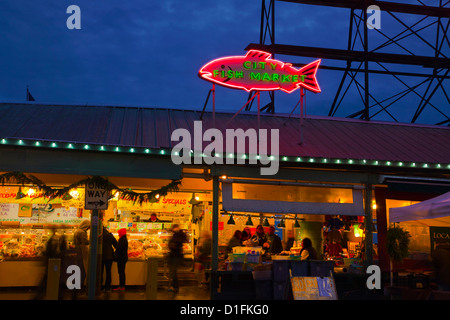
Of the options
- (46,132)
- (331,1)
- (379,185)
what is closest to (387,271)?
(379,185)

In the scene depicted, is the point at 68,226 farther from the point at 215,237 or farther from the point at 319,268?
the point at 319,268

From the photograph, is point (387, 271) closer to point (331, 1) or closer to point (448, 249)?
point (448, 249)

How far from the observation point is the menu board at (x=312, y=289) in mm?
9336

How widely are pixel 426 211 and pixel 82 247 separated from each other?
889 centimetres

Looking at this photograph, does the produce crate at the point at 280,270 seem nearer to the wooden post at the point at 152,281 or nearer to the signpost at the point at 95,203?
the wooden post at the point at 152,281

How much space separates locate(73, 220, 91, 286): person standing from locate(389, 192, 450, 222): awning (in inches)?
316

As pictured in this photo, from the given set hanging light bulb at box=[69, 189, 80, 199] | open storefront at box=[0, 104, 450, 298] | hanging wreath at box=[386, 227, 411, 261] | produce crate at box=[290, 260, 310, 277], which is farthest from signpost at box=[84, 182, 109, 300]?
hanging wreath at box=[386, 227, 411, 261]

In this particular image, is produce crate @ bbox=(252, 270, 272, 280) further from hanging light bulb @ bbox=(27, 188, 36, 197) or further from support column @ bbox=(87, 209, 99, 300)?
hanging light bulb @ bbox=(27, 188, 36, 197)

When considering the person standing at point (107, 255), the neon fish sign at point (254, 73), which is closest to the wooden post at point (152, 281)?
the person standing at point (107, 255)

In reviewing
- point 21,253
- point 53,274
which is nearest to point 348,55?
point 53,274

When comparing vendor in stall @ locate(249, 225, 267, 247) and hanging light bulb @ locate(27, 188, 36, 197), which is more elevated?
hanging light bulb @ locate(27, 188, 36, 197)

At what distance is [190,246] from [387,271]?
662 centimetres

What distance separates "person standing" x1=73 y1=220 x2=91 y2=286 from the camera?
43.0 ft

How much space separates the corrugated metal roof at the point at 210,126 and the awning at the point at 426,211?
2302mm
